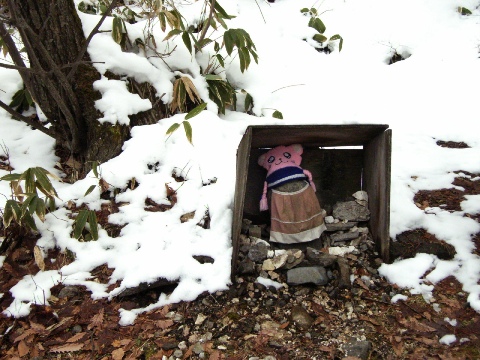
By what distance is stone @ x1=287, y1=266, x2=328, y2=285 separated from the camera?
232cm

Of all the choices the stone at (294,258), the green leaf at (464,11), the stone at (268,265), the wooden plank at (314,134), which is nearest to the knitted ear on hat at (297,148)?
the wooden plank at (314,134)

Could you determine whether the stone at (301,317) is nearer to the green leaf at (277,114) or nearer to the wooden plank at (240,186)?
the wooden plank at (240,186)

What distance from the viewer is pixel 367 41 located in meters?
5.20

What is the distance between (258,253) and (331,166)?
0.96 m

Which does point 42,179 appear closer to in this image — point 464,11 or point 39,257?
point 39,257

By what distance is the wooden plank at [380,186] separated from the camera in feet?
7.77

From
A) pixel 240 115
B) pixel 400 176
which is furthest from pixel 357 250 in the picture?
pixel 240 115

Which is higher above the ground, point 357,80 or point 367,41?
point 367,41

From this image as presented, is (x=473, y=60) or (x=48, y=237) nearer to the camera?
A: (x=48, y=237)

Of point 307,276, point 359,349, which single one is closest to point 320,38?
point 307,276

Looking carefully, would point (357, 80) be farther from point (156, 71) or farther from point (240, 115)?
point (156, 71)

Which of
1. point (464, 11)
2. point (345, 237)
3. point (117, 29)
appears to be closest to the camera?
point (345, 237)

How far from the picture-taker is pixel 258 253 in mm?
2469

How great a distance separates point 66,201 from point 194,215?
928 millimetres
